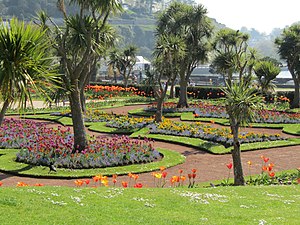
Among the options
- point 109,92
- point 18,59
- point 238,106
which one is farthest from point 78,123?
point 109,92

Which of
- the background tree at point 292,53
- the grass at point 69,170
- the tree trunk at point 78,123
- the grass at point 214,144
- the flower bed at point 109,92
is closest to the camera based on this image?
the grass at point 69,170

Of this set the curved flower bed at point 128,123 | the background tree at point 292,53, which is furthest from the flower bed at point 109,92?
the curved flower bed at point 128,123

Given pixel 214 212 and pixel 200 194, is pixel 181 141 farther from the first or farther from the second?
pixel 214 212

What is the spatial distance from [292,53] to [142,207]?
28334 mm

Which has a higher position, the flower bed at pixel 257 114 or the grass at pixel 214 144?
the flower bed at pixel 257 114

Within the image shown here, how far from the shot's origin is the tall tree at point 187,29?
104 ft

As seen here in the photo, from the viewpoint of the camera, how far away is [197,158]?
1619 centimetres

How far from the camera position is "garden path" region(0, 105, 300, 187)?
12.7 metres

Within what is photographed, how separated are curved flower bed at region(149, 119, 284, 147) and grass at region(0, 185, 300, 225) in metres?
9.59

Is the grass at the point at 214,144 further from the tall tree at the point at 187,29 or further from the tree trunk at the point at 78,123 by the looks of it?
the tall tree at the point at 187,29

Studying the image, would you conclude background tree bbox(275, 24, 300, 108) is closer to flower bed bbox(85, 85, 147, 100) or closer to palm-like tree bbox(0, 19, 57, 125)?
flower bed bbox(85, 85, 147, 100)

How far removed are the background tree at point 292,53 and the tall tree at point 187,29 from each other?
5.44 m

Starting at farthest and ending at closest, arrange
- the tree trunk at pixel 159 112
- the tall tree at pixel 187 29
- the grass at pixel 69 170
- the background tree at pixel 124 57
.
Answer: the background tree at pixel 124 57
the tall tree at pixel 187 29
the tree trunk at pixel 159 112
the grass at pixel 69 170

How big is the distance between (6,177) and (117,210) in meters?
6.82
